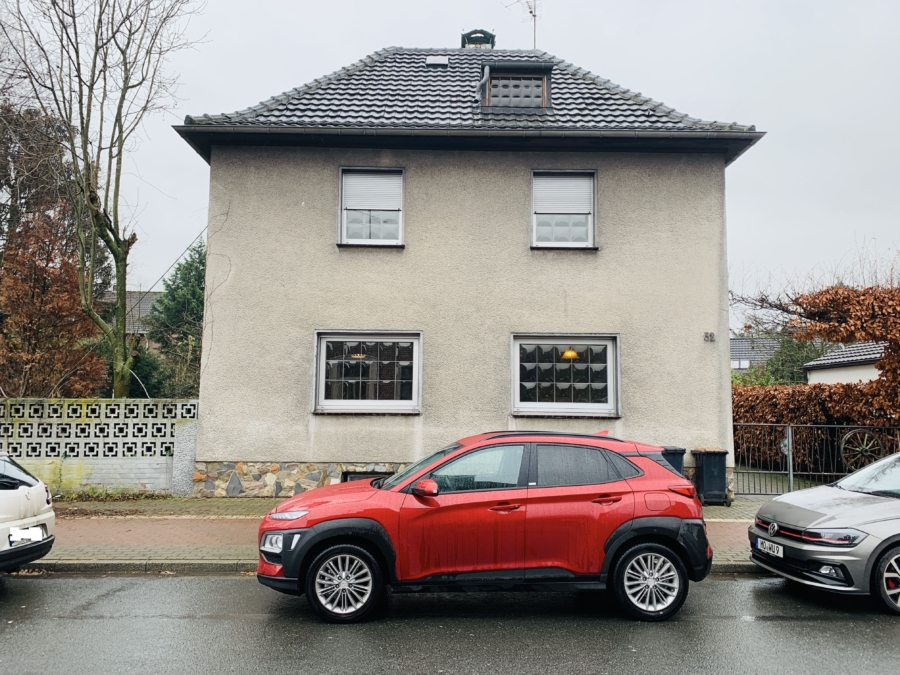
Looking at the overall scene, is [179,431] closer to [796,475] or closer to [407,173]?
[407,173]

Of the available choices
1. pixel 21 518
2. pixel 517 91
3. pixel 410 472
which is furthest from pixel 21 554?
pixel 517 91

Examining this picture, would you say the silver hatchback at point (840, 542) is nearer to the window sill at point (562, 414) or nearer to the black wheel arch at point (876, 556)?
the black wheel arch at point (876, 556)

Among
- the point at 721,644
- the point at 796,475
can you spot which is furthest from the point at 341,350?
the point at 796,475

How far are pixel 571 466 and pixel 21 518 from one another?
5.26 meters

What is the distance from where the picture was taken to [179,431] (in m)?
11.7

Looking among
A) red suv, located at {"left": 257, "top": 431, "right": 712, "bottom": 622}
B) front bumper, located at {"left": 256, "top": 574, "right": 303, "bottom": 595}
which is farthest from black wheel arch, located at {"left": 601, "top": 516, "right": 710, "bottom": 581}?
front bumper, located at {"left": 256, "top": 574, "right": 303, "bottom": 595}

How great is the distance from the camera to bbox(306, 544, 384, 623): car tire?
580 centimetres

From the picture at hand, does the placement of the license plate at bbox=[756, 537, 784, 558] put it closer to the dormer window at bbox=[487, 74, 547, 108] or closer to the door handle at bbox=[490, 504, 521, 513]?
the door handle at bbox=[490, 504, 521, 513]

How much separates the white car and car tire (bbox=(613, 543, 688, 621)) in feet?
18.1

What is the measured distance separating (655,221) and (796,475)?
6.29 metres

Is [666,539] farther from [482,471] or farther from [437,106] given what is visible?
[437,106]

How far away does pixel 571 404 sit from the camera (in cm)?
1185

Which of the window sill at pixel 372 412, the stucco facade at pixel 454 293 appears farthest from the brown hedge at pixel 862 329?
the window sill at pixel 372 412

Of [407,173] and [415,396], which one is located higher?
[407,173]
